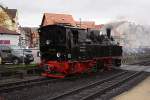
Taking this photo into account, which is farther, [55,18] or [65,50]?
[55,18]

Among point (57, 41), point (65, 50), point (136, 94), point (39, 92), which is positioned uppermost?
point (57, 41)

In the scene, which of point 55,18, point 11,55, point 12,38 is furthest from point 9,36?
point 55,18

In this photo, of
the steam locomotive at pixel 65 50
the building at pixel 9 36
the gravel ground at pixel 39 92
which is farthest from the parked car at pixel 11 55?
the gravel ground at pixel 39 92

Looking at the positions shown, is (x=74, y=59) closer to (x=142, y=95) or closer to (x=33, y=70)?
(x=33, y=70)

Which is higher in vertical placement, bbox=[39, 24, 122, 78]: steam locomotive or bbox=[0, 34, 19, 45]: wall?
bbox=[0, 34, 19, 45]: wall

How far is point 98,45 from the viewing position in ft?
86.9

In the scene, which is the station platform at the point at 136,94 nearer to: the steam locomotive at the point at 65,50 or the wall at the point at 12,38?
the steam locomotive at the point at 65,50

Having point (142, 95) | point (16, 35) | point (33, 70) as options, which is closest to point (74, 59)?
point (33, 70)

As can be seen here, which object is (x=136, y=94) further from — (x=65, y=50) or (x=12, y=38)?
(x=12, y=38)

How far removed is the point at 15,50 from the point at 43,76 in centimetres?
1108

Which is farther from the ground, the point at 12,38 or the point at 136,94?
the point at 12,38

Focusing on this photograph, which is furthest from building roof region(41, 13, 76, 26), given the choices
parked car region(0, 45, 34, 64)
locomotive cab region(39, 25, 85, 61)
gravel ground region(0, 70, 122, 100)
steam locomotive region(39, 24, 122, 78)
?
gravel ground region(0, 70, 122, 100)

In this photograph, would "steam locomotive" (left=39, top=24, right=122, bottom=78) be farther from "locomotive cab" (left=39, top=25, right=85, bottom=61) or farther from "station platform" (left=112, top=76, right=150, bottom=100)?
"station platform" (left=112, top=76, right=150, bottom=100)

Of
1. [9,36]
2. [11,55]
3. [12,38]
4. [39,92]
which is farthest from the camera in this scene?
[12,38]
